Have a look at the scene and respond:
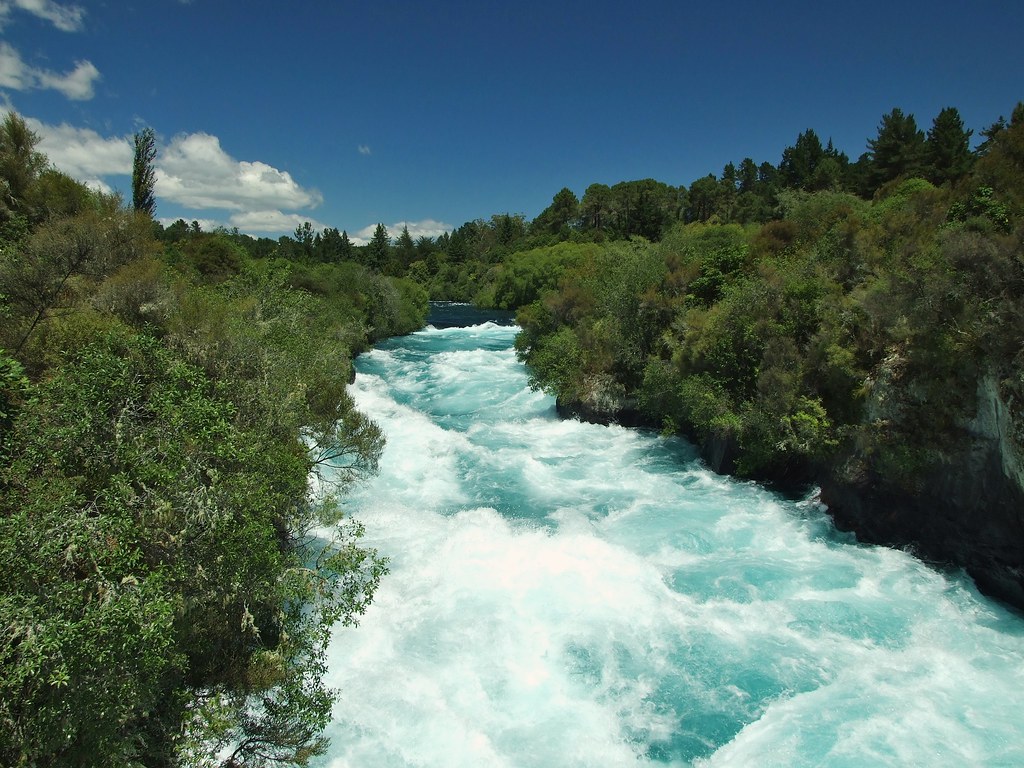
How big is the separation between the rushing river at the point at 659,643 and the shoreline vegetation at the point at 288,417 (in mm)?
1207

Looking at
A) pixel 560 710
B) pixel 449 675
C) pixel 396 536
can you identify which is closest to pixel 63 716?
pixel 449 675

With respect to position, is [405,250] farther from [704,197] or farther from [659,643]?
[659,643]

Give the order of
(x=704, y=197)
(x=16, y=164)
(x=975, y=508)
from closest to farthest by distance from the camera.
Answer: (x=975, y=508) → (x=16, y=164) → (x=704, y=197)

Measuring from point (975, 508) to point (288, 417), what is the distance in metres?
15.6

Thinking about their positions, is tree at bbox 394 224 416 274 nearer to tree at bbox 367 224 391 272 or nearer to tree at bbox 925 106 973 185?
tree at bbox 367 224 391 272

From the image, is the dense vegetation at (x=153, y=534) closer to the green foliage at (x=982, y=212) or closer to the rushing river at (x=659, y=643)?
the rushing river at (x=659, y=643)

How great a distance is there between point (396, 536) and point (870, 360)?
1456cm

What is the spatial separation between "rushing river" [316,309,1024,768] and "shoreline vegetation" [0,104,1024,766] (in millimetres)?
1207

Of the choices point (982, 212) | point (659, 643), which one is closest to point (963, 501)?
point (659, 643)

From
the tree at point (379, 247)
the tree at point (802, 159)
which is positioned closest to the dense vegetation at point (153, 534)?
the tree at point (802, 159)

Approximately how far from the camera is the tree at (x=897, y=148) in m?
44.6

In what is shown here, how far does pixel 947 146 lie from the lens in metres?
43.5

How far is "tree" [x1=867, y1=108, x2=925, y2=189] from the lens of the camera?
146 feet

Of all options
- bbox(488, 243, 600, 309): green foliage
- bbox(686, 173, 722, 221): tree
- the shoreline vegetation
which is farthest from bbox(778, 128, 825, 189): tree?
the shoreline vegetation
